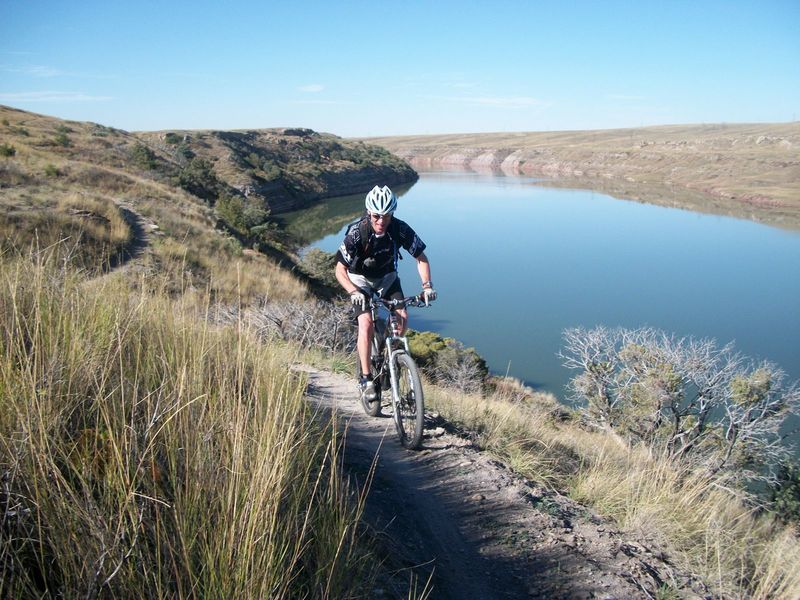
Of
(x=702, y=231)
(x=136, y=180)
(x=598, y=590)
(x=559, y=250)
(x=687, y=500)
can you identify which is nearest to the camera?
(x=598, y=590)

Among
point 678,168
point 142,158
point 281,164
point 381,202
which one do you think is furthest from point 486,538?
point 678,168

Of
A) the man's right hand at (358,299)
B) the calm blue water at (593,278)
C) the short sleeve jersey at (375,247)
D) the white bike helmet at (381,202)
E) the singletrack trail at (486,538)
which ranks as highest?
the white bike helmet at (381,202)

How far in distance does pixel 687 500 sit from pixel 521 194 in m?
77.6

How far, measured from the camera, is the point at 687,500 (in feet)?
11.7

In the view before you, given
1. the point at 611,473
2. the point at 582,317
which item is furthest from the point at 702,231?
the point at 611,473

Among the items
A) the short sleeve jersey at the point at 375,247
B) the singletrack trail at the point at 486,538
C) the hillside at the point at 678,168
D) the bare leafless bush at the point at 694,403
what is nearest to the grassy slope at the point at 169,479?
the singletrack trail at the point at 486,538

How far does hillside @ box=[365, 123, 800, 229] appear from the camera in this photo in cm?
6159

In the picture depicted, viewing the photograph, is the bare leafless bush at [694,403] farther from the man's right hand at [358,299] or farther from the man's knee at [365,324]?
the man's right hand at [358,299]

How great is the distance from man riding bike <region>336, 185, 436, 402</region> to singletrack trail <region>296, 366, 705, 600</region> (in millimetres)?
873

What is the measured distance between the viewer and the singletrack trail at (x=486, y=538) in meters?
2.67

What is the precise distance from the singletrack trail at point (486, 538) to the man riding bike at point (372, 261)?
0.87 m

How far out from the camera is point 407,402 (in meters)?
4.37

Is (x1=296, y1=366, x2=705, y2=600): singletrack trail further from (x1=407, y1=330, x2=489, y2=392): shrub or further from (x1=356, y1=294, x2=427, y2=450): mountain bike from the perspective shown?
(x1=407, y1=330, x2=489, y2=392): shrub

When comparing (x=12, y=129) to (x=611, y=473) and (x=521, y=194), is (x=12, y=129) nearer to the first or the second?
(x=611, y=473)
